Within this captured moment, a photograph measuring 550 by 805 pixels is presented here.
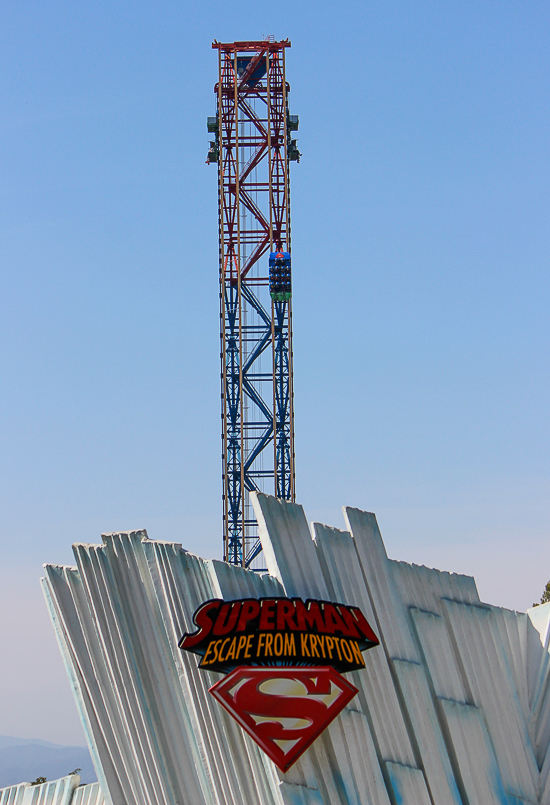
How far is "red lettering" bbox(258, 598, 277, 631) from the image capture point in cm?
1953

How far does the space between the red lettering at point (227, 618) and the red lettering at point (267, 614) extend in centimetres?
51

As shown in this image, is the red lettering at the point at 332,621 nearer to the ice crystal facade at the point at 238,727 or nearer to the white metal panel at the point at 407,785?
the ice crystal facade at the point at 238,727

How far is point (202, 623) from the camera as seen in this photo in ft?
63.9

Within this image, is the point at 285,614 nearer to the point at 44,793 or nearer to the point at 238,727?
the point at 238,727

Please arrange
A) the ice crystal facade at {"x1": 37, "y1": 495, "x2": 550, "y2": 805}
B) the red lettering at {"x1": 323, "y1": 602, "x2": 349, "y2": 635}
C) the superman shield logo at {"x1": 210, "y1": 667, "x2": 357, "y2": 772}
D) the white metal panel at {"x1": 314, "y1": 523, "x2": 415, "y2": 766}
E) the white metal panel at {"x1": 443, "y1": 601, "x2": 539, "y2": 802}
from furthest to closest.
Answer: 1. the white metal panel at {"x1": 443, "y1": 601, "x2": 539, "y2": 802}
2. the white metal panel at {"x1": 314, "y1": 523, "x2": 415, "y2": 766}
3. the red lettering at {"x1": 323, "y1": 602, "x2": 349, "y2": 635}
4. the ice crystal facade at {"x1": 37, "y1": 495, "x2": 550, "y2": 805}
5. the superman shield logo at {"x1": 210, "y1": 667, "x2": 357, "y2": 772}

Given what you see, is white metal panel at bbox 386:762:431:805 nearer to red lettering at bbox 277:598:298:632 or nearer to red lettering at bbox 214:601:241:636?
red lettering at bbox 277:598:298:632

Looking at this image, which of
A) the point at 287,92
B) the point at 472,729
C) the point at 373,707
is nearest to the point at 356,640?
the point at 373,707

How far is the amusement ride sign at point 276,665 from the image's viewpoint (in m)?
19.0

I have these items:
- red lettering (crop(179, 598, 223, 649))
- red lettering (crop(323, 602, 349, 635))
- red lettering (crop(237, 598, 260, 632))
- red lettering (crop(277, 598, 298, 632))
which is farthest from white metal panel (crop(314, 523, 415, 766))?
red lettering (crop(179, 598, 223, 649))

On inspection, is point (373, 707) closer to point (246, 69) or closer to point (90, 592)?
point (90, 592)

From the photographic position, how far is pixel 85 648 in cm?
2048

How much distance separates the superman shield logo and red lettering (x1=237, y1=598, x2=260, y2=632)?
2.78 ft

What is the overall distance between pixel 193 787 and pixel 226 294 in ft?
138

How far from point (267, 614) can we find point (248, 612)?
0.39m
